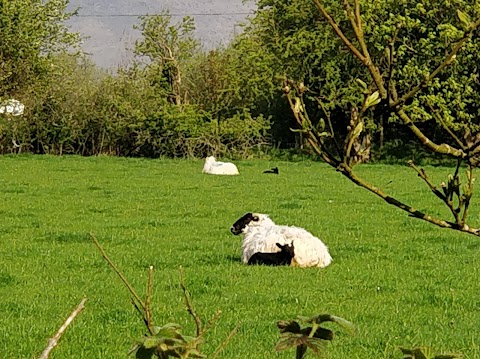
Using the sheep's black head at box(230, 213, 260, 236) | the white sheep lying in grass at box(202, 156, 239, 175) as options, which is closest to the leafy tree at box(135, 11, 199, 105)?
the white sheep lying in grass at box(202, 156, 239, 175)

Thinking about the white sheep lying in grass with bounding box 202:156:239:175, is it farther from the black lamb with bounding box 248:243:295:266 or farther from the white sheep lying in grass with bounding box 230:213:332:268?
the black lamb with bounding box 248:243:295:266

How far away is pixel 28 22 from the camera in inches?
1481

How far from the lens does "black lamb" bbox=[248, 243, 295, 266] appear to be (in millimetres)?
12016

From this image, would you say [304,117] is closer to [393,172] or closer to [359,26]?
[359,26]

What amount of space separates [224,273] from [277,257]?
0.95 m

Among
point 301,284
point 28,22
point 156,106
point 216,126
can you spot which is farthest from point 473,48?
point 301,284

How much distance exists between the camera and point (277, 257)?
12.1 meters

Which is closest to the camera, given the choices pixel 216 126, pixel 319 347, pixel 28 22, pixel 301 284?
pixel 319 347

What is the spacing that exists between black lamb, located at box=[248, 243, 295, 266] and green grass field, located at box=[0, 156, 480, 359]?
26 cm

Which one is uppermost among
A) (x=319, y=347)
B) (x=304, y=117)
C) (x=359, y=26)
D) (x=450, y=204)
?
(x=359, y=26)

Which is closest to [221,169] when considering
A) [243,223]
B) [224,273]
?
[243,223]

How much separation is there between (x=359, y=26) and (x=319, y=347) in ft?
1.70

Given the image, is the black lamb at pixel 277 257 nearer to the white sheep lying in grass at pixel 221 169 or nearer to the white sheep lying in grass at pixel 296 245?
the white sheep lying in grass at pixel 296 245

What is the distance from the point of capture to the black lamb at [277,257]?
12.0 m
